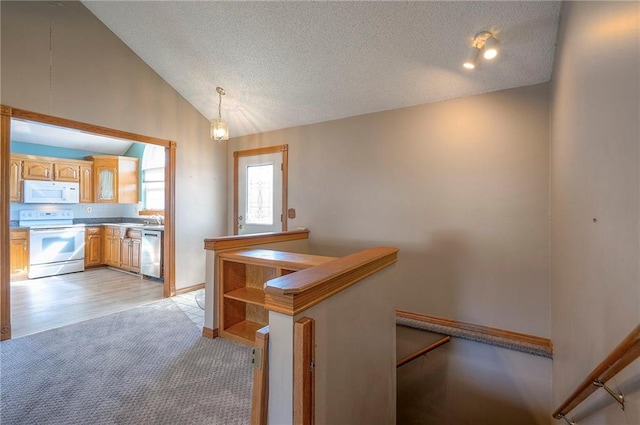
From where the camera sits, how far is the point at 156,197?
592 centimetres

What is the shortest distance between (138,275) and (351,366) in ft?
16.9

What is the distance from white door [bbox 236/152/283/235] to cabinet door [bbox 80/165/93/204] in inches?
138

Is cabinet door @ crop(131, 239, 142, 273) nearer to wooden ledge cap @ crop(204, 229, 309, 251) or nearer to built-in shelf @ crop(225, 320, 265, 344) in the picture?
wooden ledge cap @ crop(204, 229, 309, 251)

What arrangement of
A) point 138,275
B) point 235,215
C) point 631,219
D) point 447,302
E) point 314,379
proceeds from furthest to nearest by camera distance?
point 138,275
point 235,215
point 447,302
point 314,379
point 631,219

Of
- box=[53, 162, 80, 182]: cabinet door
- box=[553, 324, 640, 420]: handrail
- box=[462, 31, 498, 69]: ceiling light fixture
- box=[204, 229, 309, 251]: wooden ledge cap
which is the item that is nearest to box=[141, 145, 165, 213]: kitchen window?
box=[53, 162, 80, 182]: cabinet door

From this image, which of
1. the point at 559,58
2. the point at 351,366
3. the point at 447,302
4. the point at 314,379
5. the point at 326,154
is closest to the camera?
the point at 314,379

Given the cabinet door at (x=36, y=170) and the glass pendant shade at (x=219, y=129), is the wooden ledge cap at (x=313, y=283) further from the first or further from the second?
the cabinet door at (x=36, y=170)

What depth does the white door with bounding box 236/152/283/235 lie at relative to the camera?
4.28 m

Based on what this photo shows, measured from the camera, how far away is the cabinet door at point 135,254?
504 cm

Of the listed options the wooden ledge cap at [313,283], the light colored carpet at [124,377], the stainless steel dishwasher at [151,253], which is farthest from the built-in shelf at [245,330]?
the stainless steel dishwasher at [151,253]

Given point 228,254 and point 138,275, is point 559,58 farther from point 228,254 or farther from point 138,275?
point 138,275

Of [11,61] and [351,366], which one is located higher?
[11,61]

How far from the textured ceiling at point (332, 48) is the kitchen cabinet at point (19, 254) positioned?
387 centimetres

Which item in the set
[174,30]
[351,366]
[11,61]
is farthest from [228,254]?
[11,61]
